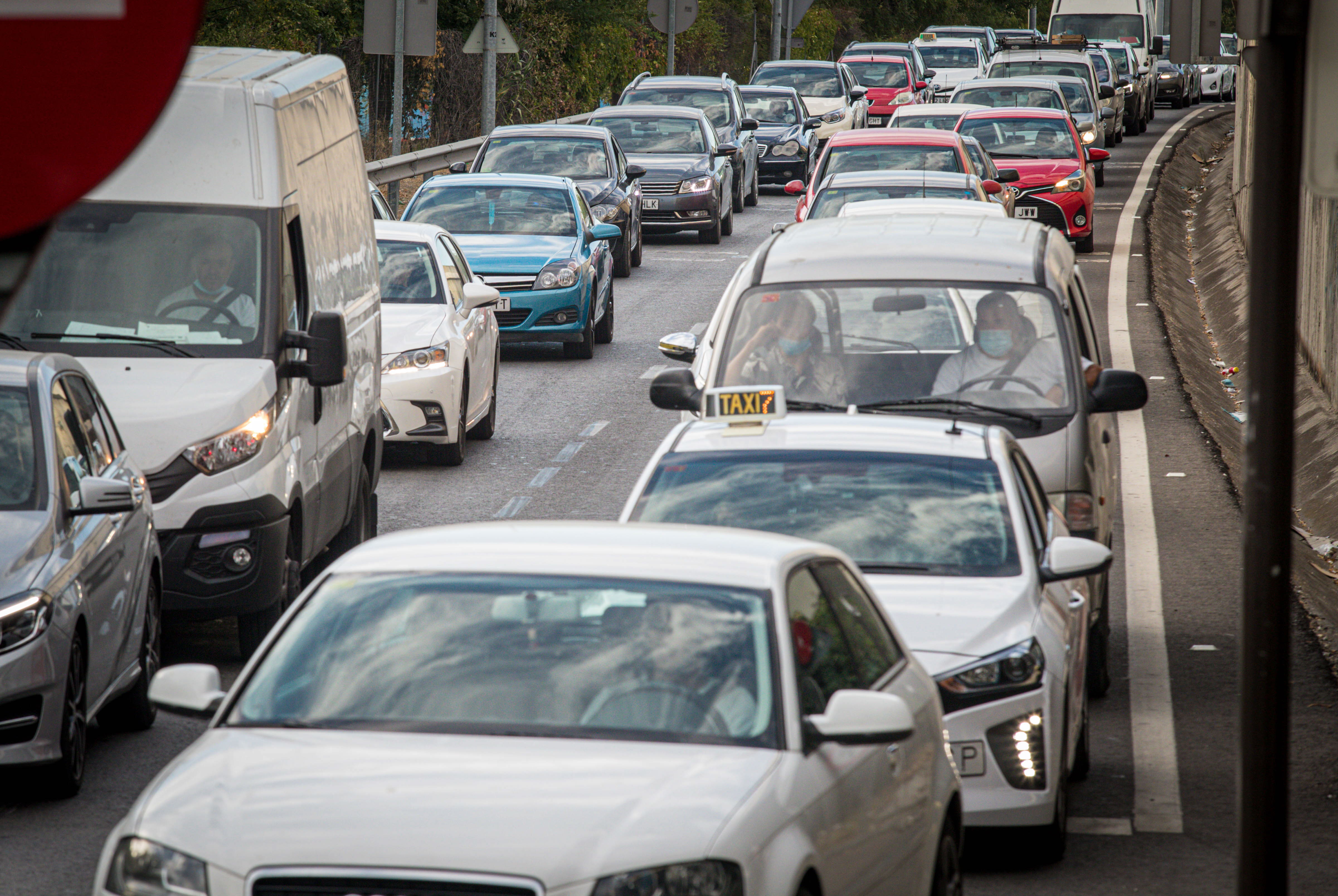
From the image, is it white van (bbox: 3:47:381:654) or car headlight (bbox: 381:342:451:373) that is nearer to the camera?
white van (bbox: 3:47:381:654)

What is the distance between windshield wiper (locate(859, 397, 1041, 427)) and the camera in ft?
31.9

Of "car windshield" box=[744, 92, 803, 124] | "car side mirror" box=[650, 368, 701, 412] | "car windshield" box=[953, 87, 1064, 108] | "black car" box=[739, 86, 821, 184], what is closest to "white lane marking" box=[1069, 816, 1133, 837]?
"car side mirror" box=[650, 368, 701, 412]

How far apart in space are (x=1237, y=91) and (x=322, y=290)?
2570cm

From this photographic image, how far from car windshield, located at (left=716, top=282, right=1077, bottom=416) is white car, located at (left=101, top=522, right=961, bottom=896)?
4.17 m

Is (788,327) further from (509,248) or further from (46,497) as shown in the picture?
(509,248)

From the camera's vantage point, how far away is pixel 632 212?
26.9 metres

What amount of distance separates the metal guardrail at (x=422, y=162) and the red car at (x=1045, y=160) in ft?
19.7

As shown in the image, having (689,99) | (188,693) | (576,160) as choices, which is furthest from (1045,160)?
(188,693)

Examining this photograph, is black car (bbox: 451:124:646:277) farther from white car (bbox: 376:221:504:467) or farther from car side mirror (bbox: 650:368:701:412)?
car side mirror (bbox: 650:368:701:412)

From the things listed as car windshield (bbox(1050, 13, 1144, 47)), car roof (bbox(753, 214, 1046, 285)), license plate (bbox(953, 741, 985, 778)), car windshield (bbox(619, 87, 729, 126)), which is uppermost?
car windshield (bbox(1050, 13, 1144, 47))

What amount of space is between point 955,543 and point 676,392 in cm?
250

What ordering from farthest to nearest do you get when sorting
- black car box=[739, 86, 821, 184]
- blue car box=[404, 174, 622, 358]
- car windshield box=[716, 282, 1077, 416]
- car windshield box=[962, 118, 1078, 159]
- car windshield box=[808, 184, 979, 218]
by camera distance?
1. black car box=[739, 86, 821, 184]
2. car windshield box=[962, 118, 1078, 159]
3. blue car box=[404, 174, 622, 358]
4. car windshield box=[808, 184, 979, 218]
5. car windshield box=[716, 282, 1077, 416]

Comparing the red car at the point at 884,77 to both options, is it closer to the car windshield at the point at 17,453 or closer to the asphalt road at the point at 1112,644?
the asphalt road at the point at 1112,644

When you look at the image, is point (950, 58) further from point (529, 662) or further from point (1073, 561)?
point (529, 662)
